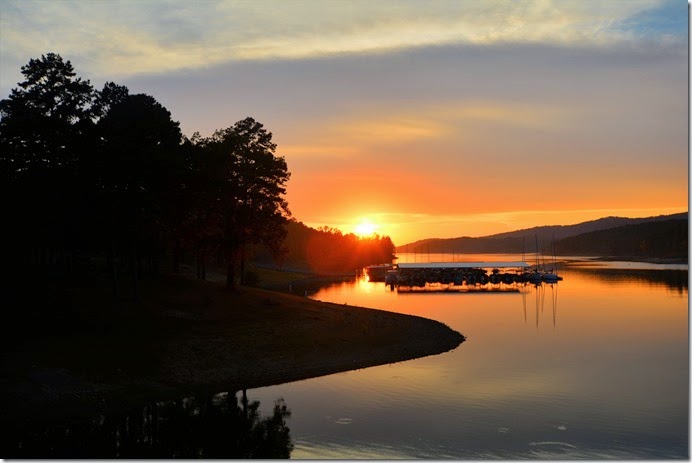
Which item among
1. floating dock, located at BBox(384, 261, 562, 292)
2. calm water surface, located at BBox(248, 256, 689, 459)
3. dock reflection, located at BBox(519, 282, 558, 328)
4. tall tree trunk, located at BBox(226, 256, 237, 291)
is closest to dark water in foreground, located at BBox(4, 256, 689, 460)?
calm water surface, located at BBox(248, 256, 689, 459)

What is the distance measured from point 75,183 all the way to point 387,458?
35390 millimetres

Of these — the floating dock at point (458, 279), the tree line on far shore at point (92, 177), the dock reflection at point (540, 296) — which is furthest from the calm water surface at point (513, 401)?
the floating dock at point (458, 279)

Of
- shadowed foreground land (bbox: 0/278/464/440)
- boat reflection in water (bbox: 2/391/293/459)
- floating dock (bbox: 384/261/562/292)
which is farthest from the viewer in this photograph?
floating dock (bbox: 384/261/562/292)

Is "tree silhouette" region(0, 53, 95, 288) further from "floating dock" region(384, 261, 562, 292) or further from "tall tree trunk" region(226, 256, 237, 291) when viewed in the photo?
"floating dock" region(384, 261, 562, 292)

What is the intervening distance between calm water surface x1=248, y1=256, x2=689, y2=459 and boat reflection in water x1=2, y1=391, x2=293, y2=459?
1.61 m

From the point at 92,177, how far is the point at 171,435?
1121 inches

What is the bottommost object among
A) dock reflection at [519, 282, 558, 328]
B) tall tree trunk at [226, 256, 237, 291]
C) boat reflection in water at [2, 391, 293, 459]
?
boat reflection in water at [2, 391, 293, 459]

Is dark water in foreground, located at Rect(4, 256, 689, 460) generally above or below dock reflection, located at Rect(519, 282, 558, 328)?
below

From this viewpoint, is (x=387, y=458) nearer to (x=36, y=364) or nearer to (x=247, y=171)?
(x=36, y=364)

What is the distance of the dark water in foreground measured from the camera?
30.9m

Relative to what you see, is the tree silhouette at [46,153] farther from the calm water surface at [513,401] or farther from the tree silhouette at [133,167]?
the calm water surface at [513,401]

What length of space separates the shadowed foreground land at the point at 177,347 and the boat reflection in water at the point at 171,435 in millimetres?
1776

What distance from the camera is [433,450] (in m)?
30.3

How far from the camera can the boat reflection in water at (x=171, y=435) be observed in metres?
30.5
